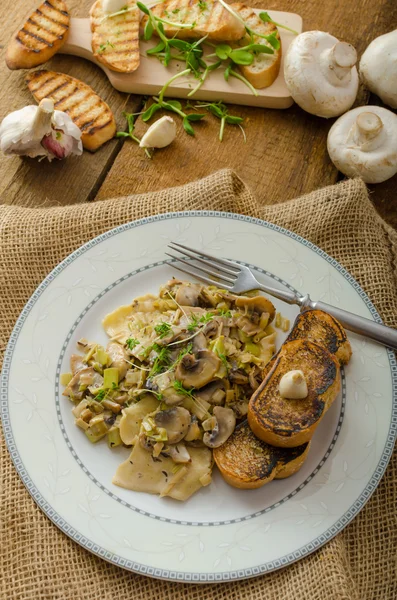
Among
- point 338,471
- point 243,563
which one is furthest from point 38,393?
point 338,471

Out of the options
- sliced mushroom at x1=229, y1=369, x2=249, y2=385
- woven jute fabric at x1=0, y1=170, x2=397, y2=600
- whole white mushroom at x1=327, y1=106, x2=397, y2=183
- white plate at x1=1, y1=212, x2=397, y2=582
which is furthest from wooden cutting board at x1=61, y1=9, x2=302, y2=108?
sliced mushroom at x1=229, y1=369, x2=249, y2=385

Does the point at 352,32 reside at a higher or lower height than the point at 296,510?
higher

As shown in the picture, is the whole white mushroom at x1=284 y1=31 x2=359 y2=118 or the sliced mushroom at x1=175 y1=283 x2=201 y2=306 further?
the whole white mushroom at x1=284 y1=31 x2=359 y2=118

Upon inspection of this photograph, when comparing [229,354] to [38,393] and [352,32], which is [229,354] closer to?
[38,393]

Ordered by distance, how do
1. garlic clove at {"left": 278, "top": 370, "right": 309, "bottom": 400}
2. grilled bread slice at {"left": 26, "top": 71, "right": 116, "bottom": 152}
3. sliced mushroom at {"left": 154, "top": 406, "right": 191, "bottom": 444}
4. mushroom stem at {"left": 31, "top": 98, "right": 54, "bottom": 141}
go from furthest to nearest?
grilled bread slice at {"left": 26, "top": 71, "right": 116, "bottom": 152} < mushroom stem at {"left": 31, "top": 98, "right": 54, "bottom": 141} < sliced mushroom at {"left": 154, "top": 406, "right": 191, "bottom": 444} < garlic clove at {"left": 278, "top": 370, "right": 309, "bottom": 400}

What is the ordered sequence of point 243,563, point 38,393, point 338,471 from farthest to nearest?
point 38,393 → point 338,471 → point 243,563

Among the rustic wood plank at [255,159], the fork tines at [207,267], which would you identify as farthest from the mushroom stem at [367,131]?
the fork tines at [207,267]

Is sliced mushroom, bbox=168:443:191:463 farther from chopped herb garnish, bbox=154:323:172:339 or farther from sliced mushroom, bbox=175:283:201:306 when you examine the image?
sliced mushroom, bbox=175:283:201:306

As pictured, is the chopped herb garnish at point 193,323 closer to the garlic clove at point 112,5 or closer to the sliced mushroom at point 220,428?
the sliced mushroom at point 220,428
